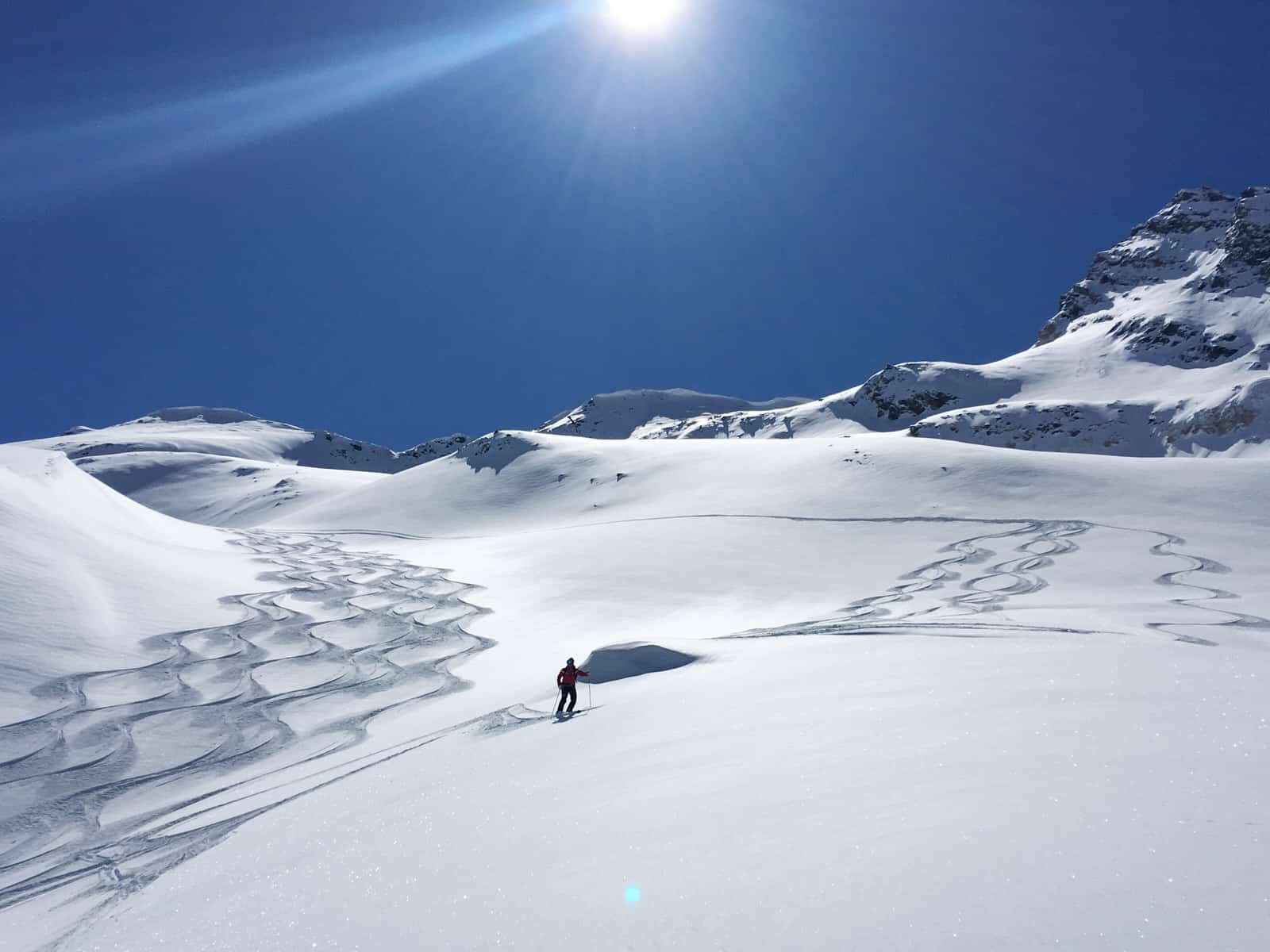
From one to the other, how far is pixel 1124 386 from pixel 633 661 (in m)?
153

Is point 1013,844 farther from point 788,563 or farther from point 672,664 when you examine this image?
point 788,563

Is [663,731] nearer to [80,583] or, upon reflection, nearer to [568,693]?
[568,693]

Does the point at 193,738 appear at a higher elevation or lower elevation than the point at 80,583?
lower

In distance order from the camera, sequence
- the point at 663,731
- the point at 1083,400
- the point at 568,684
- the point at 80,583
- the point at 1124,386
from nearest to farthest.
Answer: the point at 663,731
the point at 568,684
the point at 80,583
the point at 1083,400
the point at 1124,386

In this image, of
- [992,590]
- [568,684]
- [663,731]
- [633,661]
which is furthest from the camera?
[992,590]

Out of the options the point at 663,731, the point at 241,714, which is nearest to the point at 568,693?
the point at 663,731

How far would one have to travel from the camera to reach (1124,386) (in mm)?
136750

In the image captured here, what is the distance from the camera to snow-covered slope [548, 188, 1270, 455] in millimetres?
108438

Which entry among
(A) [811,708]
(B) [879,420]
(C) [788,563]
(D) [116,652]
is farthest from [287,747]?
(B) [879,420]

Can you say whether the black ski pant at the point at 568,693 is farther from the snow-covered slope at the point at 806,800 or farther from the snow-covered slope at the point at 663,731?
the snow-covered slope at the point at 806,800

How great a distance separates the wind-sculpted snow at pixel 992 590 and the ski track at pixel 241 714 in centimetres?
16

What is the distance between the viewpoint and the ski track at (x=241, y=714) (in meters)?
11.4

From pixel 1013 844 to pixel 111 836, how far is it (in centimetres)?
1319

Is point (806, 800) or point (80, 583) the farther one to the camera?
point (80, 583)
